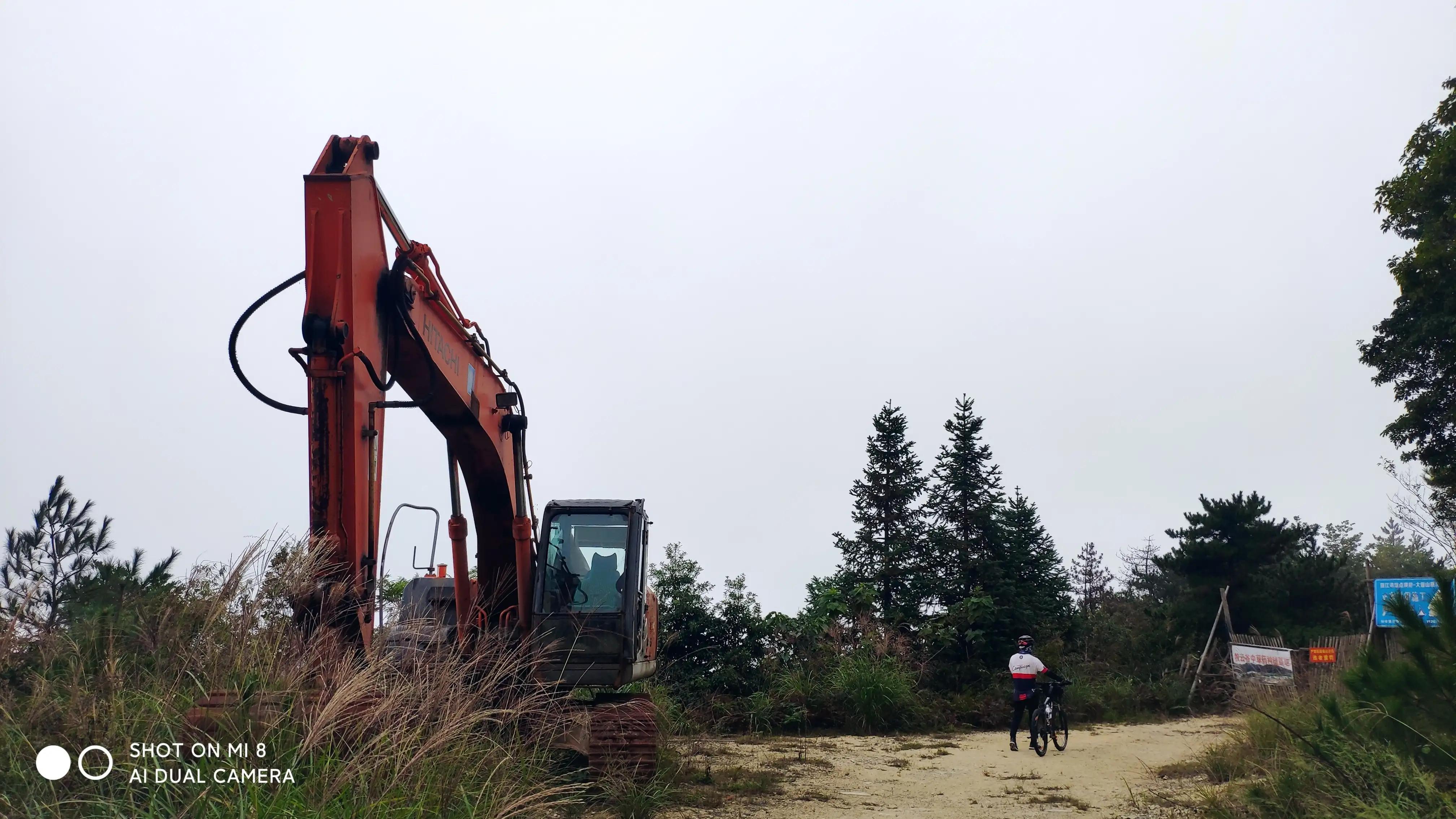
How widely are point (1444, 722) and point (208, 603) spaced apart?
640 centimetres

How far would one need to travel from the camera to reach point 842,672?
1897 cm

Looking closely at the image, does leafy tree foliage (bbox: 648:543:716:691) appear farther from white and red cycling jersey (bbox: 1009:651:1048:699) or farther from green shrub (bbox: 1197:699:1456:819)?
green shrub (bbox: 1197:699:1456:819)

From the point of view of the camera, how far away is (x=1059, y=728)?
15.4 metres

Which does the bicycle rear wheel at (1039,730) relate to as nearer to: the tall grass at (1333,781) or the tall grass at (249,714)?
the tall grass at (1333,781)

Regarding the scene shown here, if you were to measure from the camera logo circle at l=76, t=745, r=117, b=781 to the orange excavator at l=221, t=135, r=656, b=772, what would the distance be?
1.29 ft

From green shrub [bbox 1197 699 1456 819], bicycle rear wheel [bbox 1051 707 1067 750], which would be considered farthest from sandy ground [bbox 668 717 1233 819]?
green shrub [bbox 1197 699 1456 819]

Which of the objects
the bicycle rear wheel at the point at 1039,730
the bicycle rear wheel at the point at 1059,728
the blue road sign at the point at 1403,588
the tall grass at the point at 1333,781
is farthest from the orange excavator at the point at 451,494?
the blue road sign at the point at 1403,588

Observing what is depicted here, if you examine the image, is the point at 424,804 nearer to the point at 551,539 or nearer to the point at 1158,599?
the point at 551,539

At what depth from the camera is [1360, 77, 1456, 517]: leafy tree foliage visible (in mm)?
19766

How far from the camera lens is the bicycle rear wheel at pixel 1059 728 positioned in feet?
48.8

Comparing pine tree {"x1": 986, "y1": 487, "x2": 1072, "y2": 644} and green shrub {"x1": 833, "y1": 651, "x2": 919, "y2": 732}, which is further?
pine tree {"x1": 986, "y1": 487, "x2": 1072, "y2": 644}

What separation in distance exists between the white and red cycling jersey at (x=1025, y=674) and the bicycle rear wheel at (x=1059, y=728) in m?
0.48

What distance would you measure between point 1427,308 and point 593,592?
18.9m

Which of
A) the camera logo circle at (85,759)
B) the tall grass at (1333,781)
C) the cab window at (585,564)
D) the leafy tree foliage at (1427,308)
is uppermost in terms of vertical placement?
the leafy tree foliage at (1427,308)
